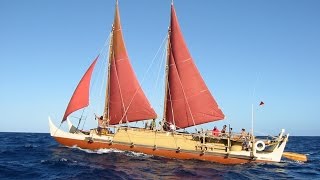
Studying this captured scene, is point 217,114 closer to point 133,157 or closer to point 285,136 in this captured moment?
point 285,136

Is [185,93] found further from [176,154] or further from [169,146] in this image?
[176,154]

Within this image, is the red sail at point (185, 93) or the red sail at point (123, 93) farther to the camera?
the red sail at point (123, 93)

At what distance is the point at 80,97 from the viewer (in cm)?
3278

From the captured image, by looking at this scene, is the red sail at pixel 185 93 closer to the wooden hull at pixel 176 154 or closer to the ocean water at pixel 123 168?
the wooden hull at pixel 176 154

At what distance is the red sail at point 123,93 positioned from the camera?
33344 mm

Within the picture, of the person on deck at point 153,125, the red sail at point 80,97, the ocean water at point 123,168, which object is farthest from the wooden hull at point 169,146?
the red sail at point 80,97

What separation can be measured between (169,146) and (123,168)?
7.34 m

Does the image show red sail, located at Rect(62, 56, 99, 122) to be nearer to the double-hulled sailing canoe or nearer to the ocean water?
the double-hulled sailing canoe

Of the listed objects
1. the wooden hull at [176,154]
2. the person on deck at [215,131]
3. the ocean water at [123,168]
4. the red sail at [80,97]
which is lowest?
the ocean water at [123,168]

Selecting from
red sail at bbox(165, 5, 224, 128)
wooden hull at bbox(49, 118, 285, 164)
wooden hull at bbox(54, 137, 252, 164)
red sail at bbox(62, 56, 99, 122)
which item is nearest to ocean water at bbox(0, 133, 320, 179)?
wooden hull at bbox(54, 137, 252, 164)

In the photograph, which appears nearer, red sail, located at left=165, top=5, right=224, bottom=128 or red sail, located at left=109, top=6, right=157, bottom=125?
red sail, located at left=165, top=5, right=224, bottom=128

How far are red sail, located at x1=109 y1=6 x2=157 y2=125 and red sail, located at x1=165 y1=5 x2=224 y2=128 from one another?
7.13ft

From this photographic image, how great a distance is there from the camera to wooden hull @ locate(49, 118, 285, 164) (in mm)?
30016

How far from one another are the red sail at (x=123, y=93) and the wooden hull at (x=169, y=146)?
8.43ft
